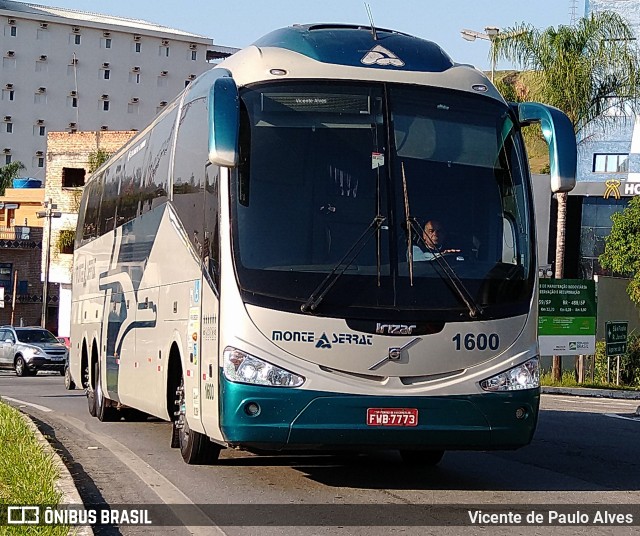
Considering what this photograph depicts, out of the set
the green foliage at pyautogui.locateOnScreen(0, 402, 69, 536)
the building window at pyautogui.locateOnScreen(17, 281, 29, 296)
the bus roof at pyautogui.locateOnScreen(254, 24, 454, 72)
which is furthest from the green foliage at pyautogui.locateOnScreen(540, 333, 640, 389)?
the building window at pyautogui.locateOnScreen(17, 281, 29, 296)

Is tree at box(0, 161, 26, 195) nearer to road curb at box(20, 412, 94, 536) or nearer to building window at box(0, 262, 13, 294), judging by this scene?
building window at box(0, 262, 13, 294)

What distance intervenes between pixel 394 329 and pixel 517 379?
1164mm

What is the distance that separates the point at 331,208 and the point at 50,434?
7.07 metres

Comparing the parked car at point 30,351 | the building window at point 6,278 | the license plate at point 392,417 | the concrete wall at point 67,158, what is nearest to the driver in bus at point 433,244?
the license plate at point 392,417

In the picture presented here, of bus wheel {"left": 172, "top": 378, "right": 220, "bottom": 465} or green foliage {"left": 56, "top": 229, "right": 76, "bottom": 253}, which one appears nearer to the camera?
bus wheel {"left": 172, "top": 378, "right": 220, "bottom": 465}

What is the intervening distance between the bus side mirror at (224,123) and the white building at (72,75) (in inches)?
4973

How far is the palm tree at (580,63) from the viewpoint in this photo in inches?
1232

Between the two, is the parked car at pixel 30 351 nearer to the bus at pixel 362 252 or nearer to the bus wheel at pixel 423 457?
the bus wheel at pixel 423 457

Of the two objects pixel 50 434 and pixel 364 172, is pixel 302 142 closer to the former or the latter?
pixel 364 172

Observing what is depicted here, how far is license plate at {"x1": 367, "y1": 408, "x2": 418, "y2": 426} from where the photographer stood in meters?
9.80

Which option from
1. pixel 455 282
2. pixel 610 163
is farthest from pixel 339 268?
pixel 610 163

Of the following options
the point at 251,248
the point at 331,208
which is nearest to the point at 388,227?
the point at 331,208

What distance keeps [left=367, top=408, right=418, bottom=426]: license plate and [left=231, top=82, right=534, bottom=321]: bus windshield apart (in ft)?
2.44

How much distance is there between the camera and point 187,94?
42.2 ft
